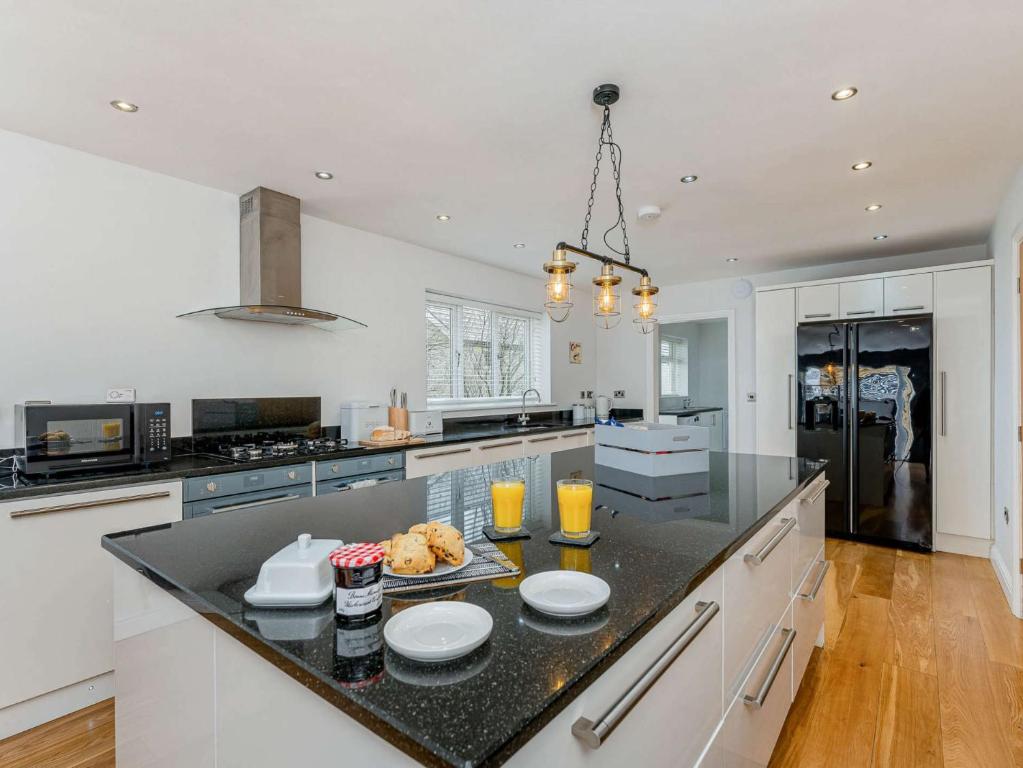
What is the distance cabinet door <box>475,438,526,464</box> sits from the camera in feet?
11.9

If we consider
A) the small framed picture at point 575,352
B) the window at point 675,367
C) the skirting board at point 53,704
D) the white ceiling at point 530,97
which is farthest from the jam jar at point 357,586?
the window at point 675,367

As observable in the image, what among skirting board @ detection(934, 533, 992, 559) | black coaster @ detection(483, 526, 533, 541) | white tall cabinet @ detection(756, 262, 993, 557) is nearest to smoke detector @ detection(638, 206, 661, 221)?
white tall cabinet @ detection(756, 262, 993, 557)

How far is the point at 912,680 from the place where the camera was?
7.09 feet

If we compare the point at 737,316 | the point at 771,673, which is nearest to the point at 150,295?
the point at 771,673

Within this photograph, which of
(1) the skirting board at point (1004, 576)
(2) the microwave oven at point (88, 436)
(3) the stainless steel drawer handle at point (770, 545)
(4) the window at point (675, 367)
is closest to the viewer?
(3) the stainless steel drawer handle at point (770, 545)

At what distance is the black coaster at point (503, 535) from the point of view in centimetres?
119

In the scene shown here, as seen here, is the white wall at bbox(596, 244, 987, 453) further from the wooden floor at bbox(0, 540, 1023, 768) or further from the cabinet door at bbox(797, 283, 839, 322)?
the wooden floor at bbox(0, 540, 1023, 768)

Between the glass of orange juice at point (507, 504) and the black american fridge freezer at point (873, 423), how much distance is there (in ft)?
12.3

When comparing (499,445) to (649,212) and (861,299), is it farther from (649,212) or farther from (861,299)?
(861,299)

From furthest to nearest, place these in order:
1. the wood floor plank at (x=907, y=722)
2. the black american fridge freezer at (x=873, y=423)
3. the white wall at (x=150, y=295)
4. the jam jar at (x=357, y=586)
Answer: the black american fridge freezer at (x=873, y=423), the white wall at (x=150, y=295), the wood floor plank at (x=907, y=722), the jam jar at (x=357, y=586)

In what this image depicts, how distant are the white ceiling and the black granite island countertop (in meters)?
1.47

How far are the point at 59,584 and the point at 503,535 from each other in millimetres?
1865

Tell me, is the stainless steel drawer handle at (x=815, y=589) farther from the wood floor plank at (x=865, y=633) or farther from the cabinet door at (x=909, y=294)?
the cabinet door at (x=909, y=294)

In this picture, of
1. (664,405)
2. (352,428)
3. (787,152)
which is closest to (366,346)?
(352,428)
